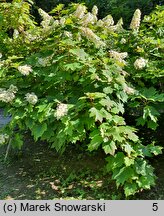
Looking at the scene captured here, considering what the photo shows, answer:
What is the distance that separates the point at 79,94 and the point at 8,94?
2.20ft

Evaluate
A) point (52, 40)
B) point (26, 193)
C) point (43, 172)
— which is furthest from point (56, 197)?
point (52, 40)

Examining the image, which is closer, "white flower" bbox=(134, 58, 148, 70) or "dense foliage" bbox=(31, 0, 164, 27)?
"white flower" bbox=(134, 58, 148, 70)

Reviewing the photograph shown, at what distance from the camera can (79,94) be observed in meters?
3.31

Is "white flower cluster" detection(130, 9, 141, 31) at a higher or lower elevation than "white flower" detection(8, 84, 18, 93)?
higher

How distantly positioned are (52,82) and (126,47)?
923 millimetres

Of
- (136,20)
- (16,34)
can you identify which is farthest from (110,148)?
(16,34)

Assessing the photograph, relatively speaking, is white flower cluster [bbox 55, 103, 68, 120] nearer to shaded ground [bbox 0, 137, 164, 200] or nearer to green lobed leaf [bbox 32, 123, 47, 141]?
green lobed leaf [bbox 32, 123, 47, 141]

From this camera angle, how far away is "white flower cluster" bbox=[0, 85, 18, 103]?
10.3ft

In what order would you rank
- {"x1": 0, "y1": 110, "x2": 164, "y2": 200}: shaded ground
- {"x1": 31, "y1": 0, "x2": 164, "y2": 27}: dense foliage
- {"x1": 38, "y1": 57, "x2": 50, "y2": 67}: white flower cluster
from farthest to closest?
{"x1": 31, "y1": 0, "x2": 164, "y2": 27}: dense foliage < {"x1": 0, "y1": 110, "x2": 164, "y2": 200}: shaded ground < {"x1": 38, "y1": 57, "x2": 50, "y2": 67}: white flower cluster

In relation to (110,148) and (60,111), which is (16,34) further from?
(110,148)

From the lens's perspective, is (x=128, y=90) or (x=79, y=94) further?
(x=79, y=94)

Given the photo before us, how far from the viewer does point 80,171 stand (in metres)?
3.91

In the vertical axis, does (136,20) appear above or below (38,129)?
above

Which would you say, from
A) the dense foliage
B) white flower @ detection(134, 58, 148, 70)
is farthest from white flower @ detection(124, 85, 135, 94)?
the dense foliage
